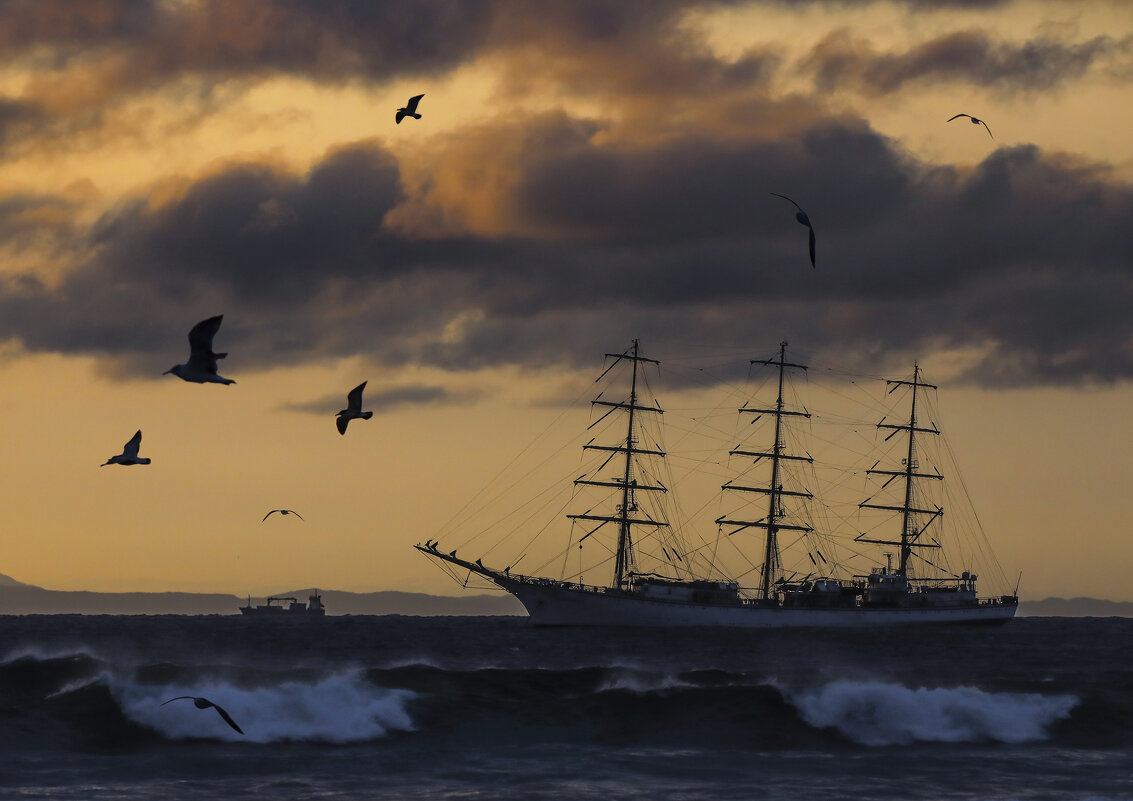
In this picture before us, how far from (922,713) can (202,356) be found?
31131 mm

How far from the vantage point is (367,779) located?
41875mm

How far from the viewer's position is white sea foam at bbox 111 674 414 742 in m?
49.6

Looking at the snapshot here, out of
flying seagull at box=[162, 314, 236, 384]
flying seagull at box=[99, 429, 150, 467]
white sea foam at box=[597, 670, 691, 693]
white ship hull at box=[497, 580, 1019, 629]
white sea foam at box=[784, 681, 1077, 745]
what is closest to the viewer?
flying seagull at box=[162, 314, 236, 384]

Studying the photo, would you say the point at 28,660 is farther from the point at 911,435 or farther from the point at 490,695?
the point at 911,435

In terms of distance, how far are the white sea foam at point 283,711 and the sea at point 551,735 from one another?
97 mm

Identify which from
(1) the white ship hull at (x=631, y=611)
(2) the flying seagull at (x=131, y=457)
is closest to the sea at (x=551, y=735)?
(2) the flying seagull at (x=131, y=457)

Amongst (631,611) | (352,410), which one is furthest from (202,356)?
(631,611)

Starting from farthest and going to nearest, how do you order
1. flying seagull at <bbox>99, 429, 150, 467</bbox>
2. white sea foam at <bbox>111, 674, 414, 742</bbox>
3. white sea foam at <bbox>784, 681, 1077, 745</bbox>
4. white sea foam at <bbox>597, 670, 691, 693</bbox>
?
white sea foam at <bbox>597, 670, 691, 693</bbox> < white sea foam at <bbox>784, 681, 1077, 745</bbox> < white sea foam at <bbox>111, 674, 414, 742</bbox> < flying seagull at <bbox>99, 429, 150, 467</bbox>

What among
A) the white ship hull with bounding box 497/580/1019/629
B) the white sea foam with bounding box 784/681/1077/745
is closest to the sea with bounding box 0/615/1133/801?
the white sea foam with bounding box 784/681/1077/745

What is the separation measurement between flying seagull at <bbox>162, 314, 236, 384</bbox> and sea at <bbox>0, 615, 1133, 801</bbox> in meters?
11.0

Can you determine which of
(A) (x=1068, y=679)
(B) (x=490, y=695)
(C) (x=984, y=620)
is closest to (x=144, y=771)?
(B) (x=490, y=695)

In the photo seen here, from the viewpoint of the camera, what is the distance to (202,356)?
33750mm

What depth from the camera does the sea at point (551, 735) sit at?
40.8m

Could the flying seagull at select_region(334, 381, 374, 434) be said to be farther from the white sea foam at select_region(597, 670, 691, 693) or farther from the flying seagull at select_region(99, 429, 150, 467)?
the white sea foam at select_region(597, 670, 691, 693)
